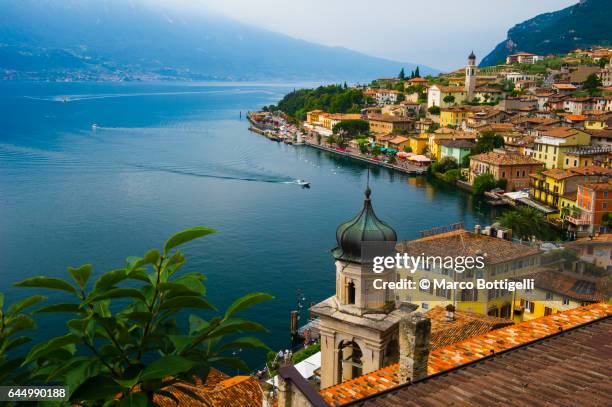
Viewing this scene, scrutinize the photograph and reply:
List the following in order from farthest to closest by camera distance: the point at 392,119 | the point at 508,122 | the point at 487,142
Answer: the point at 392,119
the point at 508,122
the point at 487,142

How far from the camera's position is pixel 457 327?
447 inches

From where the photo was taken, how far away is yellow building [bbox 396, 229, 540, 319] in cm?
1497

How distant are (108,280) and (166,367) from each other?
1.32 ft

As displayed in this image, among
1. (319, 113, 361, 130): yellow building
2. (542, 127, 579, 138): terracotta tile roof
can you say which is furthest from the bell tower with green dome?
(319, 113, 361, 130): yellow building

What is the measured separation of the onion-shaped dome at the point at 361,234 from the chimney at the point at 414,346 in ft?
8.74

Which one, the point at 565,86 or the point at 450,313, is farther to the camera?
the point at 565,86

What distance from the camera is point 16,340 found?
100 inches

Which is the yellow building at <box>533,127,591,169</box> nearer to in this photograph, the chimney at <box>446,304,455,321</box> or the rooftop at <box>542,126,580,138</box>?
the rooftop at <box>542,126,580,138</box>

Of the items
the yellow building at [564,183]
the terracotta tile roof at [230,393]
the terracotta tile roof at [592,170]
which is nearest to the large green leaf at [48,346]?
the terracotta tile roof at [230,393]

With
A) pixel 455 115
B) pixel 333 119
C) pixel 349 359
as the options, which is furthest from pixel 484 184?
pixel 349 359

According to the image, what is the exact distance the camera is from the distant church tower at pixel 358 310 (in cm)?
798

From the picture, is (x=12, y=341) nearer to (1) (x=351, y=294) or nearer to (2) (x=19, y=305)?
(2) (x=19, y=305)

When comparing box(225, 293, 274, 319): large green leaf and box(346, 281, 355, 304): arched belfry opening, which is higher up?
box(225, 293, 274, 319): large green leaf

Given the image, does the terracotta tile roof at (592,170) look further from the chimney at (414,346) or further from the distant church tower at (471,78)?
the distant church tower at (471,78)
